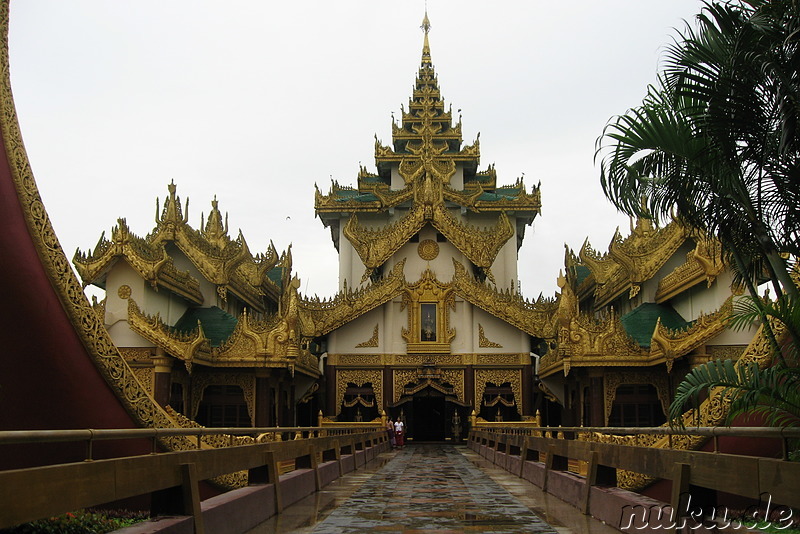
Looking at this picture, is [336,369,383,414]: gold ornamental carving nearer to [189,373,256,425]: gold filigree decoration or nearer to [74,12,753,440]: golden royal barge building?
[74,12,753,440]: golden royal barge building

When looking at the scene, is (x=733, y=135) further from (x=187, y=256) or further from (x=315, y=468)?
(x=187, y=256)

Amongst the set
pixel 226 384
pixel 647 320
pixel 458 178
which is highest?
pixel 458 178

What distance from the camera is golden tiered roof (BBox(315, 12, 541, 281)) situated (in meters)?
27.0

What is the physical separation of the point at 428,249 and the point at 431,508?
19.3 meters

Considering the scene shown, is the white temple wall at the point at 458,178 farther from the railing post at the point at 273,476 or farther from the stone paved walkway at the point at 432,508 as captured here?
the railing post at the point at 273,476

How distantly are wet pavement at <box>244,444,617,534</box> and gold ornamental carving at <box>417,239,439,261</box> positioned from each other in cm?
1476

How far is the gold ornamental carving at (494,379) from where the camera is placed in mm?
26062

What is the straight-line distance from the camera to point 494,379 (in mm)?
26156

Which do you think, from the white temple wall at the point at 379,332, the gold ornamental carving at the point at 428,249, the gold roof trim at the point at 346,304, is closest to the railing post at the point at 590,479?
the gold roof trim at the point at 346,304

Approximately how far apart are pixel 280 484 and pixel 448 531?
216 centimetres

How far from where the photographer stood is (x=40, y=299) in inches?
276

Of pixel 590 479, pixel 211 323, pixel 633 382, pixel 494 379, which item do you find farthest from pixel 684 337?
pixel 211 323

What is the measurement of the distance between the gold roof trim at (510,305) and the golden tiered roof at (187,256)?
6.00 meters

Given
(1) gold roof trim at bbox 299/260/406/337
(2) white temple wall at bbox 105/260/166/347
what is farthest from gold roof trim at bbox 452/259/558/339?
(2) white temple wall at bbox 105/260/166/347
